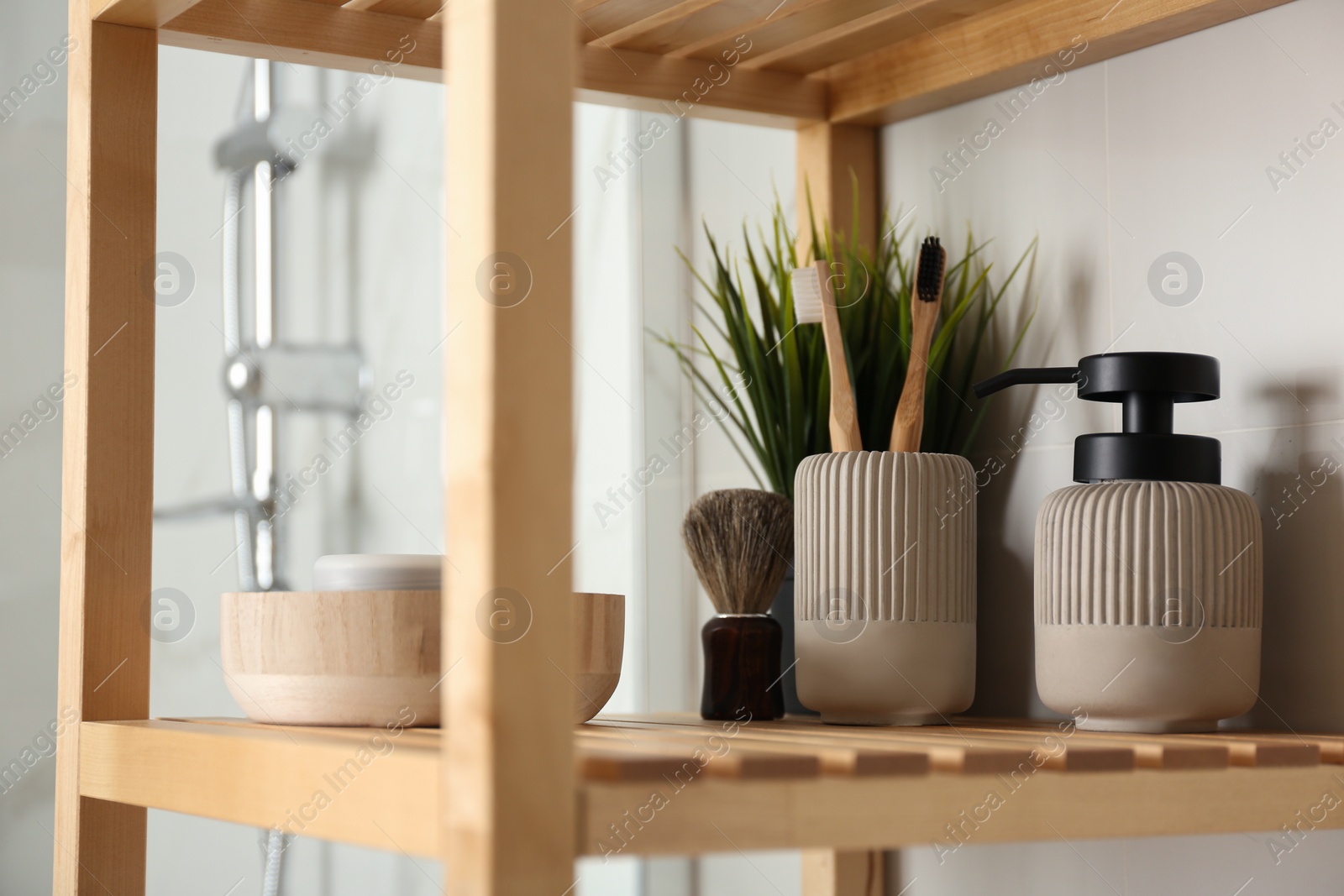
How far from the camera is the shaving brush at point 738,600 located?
3.10 feet

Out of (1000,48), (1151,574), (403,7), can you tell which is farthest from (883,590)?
(403,7)

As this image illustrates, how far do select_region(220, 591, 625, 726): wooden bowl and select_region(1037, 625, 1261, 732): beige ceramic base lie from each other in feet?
0.88

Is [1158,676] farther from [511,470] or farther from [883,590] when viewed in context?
[511,470]

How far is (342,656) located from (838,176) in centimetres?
58

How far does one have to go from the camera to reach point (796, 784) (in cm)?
59

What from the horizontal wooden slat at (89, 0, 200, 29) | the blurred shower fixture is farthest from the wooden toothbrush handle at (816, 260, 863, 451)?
the blurred shower fixture

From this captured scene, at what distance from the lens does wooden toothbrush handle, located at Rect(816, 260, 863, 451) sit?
0.94 metres

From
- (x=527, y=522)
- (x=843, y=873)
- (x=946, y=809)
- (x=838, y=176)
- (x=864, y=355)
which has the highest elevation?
(x=838, y=176)

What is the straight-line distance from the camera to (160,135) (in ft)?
4.45

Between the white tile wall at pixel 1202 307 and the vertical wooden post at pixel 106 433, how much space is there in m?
0.56

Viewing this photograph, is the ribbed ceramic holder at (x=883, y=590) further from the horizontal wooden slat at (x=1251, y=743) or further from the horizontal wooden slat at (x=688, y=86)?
the horizontal wooden slat at (x=688, y=86)

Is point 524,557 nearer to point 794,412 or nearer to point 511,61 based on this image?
point 511,61

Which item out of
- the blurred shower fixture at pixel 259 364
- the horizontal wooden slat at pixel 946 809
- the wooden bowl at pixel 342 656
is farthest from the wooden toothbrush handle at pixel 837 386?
the blurred shower fixture at pixel 259 364

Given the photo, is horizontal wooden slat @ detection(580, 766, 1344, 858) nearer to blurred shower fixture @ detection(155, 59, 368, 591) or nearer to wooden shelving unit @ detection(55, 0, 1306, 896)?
wooden shelving unit @ detection(55, 0, 1306, 896)
